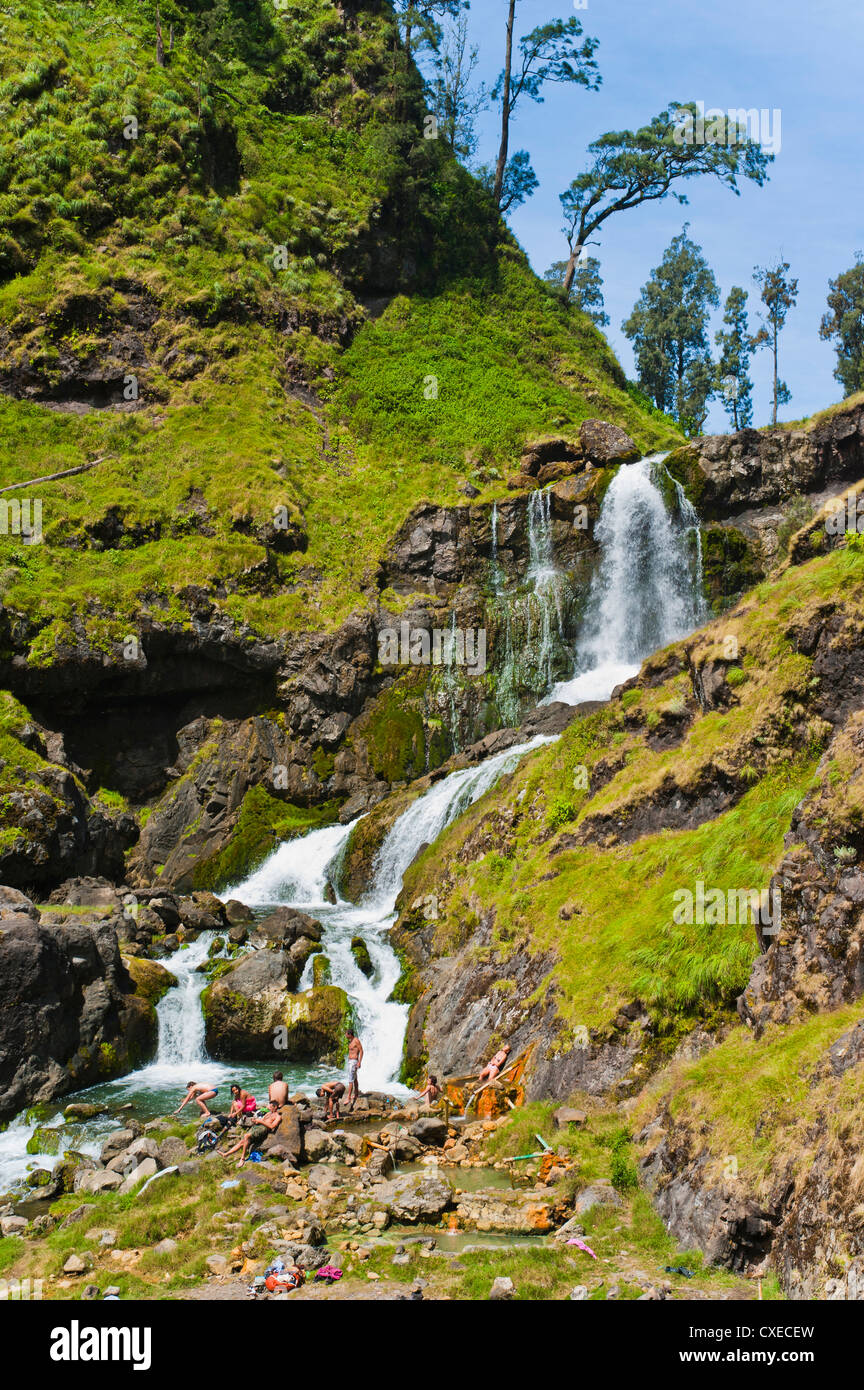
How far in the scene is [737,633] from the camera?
18453 mm

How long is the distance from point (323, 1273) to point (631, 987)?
6.21 metres

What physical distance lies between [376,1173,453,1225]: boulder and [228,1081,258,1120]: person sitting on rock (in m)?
4.09

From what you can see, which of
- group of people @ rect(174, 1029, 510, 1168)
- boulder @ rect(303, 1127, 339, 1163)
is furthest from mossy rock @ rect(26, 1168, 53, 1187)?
boulder @ rect(303, 1127, 339, 1163)

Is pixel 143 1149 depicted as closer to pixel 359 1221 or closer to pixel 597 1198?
pixel 359 1221

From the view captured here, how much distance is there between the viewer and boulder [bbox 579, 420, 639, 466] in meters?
39.1

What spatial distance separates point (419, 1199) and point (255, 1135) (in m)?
3.90

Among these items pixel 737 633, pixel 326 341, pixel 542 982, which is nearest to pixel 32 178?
pixel 326 341

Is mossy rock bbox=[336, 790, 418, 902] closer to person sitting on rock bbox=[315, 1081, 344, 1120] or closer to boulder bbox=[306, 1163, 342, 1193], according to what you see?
person sitting on rock bbox=[315, 1081, 344, 1120]

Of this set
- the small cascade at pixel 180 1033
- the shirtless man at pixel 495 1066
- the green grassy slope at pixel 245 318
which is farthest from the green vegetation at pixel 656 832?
the green grassy slope at pixel 245 318

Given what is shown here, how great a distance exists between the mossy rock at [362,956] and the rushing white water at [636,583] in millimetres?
14559

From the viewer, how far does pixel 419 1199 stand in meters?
11.7

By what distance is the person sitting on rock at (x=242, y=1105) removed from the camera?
51.6ft

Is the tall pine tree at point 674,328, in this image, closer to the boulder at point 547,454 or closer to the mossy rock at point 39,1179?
the boulder at point 547,454
